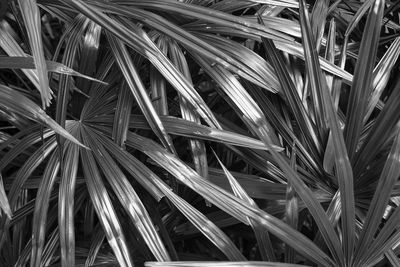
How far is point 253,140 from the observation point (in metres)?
0.88

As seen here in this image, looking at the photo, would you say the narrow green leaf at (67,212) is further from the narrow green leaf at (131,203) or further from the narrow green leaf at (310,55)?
the narrow green leaf at (310,55)

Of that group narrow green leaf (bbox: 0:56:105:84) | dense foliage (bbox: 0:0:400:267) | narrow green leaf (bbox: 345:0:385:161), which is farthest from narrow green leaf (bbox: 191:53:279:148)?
narrow green leaf (bbox: 0:56:105:84)

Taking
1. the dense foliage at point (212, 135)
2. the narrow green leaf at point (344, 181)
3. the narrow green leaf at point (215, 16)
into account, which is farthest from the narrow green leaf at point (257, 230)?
the narrow green leaf at point (215, 16)

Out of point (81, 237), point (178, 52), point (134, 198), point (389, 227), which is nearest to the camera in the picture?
point (389, 227)

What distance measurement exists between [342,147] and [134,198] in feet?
1.02

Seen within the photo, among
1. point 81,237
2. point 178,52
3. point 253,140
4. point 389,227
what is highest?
point 178,52

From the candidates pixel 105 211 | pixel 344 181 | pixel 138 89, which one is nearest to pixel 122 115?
pixel 138 89

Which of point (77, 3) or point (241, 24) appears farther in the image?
point (241, 24)

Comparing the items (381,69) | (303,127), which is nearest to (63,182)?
(303,127)

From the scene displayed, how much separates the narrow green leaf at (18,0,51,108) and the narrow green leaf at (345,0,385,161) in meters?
0.45

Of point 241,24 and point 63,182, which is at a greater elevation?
point 241,24

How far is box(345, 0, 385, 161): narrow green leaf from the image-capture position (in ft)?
2.86

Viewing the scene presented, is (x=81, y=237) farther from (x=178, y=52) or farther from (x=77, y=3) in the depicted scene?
(x=77, y=3)

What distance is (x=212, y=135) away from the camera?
89 cm
